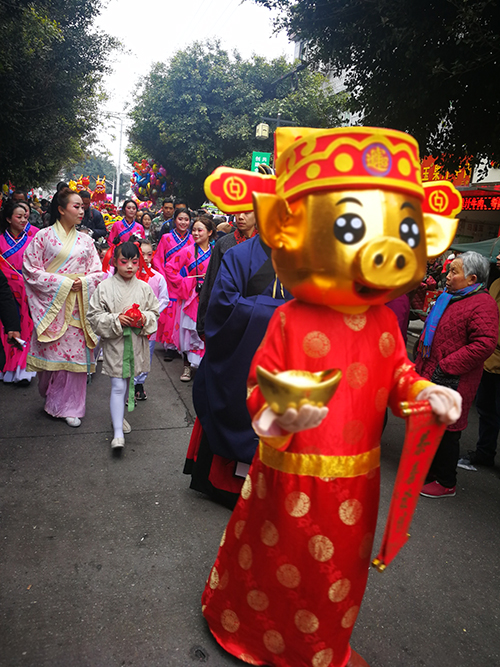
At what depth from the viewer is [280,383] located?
1.30 metres

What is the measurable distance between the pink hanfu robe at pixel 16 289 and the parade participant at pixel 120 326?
158 centimetres

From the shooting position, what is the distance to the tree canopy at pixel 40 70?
30.6ft


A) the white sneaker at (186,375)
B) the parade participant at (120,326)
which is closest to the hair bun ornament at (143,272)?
the parade participant at (120,326)

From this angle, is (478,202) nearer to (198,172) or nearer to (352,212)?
(352,212)

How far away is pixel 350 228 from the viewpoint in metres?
1.48

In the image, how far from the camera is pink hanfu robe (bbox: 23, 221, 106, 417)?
405 centimetres

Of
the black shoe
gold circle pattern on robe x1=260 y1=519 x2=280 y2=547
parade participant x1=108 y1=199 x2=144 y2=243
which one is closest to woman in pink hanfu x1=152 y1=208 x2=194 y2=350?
parade participant x1=108 y1=199 x2=144 y2=243

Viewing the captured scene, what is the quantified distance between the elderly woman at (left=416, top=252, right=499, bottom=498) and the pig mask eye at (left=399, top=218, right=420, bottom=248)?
2.03m

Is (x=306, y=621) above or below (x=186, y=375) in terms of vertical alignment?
above

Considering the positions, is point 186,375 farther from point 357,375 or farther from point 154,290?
point 357,375

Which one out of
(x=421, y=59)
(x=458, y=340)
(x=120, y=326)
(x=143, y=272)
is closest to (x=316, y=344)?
(x=458, y=340)

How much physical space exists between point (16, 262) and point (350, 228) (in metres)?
4.35

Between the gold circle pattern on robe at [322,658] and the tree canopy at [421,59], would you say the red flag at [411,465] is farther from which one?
the tree canopy at [421,59]

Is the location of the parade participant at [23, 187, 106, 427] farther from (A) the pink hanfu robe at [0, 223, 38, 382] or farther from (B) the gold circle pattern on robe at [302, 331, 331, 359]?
A: (B) the gold circle pattern on robe at [302, 331, 331, 359]
